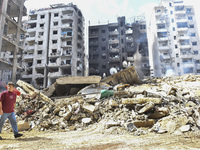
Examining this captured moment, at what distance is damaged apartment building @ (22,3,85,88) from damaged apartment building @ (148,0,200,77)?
21215 millimetres

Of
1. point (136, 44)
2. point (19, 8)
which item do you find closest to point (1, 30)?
point (19, 8)

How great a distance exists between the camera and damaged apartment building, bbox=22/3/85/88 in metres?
31.1

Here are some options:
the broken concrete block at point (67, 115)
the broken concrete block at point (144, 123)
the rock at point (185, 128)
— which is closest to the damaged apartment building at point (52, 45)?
the broken concrete block at point (67, 115)

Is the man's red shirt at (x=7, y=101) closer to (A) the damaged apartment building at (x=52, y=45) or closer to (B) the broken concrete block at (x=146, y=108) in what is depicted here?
(B) the broken concrete block at (x=146, y=108)

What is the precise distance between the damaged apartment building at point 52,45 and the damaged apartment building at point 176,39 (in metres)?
21.2

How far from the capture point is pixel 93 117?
5754 millimetres

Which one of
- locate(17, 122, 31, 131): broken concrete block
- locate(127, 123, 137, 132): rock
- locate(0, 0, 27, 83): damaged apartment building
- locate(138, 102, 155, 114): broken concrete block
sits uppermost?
locate(0, 0, 27, 83): damaged apartment building

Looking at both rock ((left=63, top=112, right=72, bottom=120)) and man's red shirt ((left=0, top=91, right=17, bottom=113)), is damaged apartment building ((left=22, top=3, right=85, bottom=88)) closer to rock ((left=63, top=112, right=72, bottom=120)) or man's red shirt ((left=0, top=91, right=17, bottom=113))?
rock ((left=63, top=112, right=72, bottom=120))

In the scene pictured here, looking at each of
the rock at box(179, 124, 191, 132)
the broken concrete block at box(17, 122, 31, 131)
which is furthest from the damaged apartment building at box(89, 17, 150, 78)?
the rock at box(179, 124, 191, 132)

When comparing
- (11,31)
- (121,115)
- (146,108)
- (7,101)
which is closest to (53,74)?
(11,31)

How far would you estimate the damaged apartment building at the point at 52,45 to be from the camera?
31.1 metres

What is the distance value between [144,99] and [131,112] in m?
0.87

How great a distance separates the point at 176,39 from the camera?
37.9 metres

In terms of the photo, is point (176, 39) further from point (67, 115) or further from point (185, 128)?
point (67, 115)
